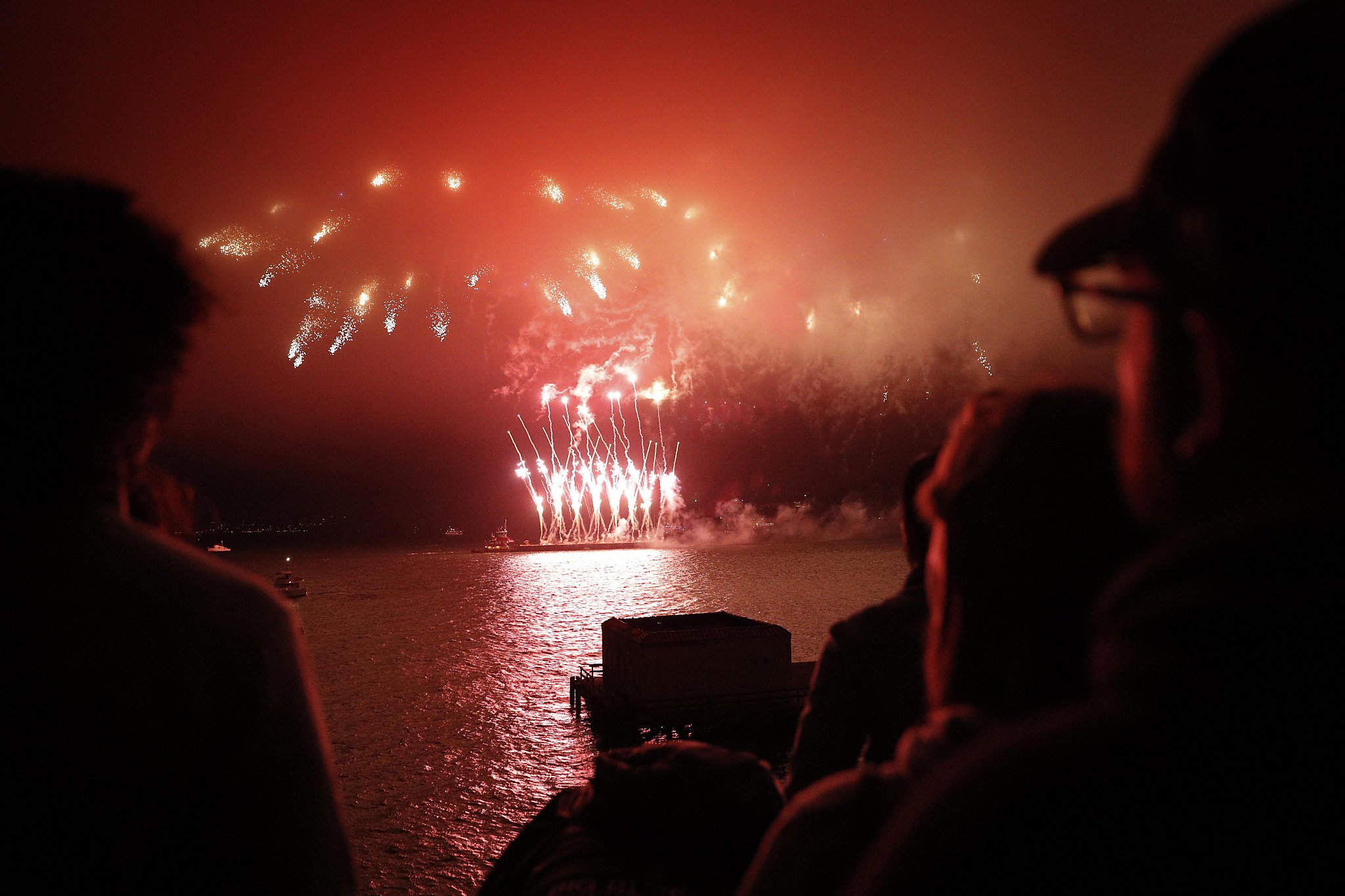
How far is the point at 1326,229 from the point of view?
3.38 ft

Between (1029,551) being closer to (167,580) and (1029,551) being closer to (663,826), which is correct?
(167,580)

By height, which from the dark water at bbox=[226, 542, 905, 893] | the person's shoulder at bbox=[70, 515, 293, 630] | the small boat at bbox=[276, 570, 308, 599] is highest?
the person's shoulder at bbox=[70, 515, 293, 630]

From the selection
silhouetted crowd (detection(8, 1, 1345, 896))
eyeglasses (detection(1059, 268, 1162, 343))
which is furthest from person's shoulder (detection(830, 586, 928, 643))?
eyeglasses (detection(1059, 268, 1162, 343))

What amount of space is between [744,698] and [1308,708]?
38.1 metres

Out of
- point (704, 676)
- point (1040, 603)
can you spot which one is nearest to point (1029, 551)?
point (1040, 603)

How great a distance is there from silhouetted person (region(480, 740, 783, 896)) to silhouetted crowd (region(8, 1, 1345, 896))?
175cm

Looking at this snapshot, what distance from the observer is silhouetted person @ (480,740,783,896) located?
3.67 meters

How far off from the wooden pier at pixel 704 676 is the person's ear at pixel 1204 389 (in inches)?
1417

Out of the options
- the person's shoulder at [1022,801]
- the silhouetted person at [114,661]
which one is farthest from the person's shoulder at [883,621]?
the person's shoulder at [1022,801]

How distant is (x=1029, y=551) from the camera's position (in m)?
1.76

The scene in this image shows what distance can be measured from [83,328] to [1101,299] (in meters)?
2.77

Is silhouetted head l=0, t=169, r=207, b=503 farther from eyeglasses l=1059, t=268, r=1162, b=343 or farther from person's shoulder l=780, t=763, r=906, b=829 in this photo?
eyeglasses l=1059, t=268, r=1162, b=343

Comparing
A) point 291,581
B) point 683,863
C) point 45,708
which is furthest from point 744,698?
point 291,581

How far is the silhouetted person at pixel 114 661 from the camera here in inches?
80.1
